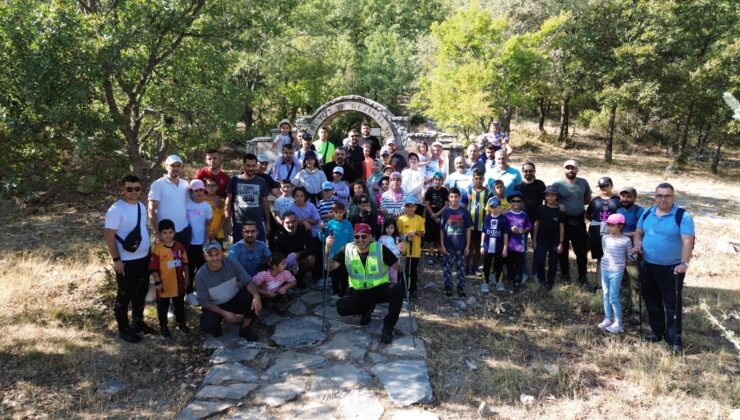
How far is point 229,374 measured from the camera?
15.5ft

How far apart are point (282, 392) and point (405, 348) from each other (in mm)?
1470

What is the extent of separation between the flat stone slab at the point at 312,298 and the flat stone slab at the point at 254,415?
2.19m

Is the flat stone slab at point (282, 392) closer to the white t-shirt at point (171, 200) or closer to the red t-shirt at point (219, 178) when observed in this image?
the white t-shirt at point (171, 200)

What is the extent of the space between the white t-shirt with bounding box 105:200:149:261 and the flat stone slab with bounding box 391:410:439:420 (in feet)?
10.4

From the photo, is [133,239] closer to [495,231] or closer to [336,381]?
[336,381]

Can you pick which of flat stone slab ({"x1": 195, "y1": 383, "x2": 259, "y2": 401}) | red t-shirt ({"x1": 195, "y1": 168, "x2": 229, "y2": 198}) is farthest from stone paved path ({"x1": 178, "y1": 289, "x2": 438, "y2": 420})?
red t-shirt ({"x1": 195, "y1": 168, "x2": 229, "y2": 198})

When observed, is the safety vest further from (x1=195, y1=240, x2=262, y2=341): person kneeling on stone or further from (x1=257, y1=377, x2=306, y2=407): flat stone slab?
(x1=257, y1=377, x2=306, y2=407): flat stone slab

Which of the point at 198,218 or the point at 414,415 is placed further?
the point at 198,218

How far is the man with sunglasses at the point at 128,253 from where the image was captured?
4930 millimetres

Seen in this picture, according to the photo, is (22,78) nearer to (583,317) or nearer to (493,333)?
(493,333)

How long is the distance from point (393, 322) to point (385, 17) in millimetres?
30941

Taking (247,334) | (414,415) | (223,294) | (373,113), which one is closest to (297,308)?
(247,334)

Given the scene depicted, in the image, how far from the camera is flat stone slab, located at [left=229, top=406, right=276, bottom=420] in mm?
4086

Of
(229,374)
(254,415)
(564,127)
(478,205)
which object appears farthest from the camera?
(564,127)
